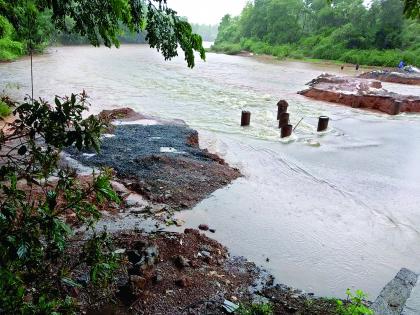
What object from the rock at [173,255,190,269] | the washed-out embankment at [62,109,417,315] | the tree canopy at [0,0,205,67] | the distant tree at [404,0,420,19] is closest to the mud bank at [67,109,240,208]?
the washed-out embankment at [62,109,417,315]

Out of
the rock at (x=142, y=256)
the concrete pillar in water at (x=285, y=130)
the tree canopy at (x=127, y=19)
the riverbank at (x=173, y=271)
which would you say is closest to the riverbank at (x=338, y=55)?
the concrete pillar in water at (x=285, y=130)

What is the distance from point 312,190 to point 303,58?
54870 mm

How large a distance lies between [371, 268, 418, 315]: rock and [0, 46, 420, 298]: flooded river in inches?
7.8

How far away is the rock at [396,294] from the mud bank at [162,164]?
343 cm

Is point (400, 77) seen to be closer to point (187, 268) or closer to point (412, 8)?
point (187, 268)

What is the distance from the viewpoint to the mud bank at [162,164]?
7.20 m

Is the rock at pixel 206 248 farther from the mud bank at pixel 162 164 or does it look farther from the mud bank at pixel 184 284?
the mud bank at pixel 162 164

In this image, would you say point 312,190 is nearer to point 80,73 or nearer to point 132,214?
point 132,214

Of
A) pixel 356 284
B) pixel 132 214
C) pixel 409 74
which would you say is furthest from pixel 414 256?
pixel 409 74

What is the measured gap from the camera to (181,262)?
4723 mm

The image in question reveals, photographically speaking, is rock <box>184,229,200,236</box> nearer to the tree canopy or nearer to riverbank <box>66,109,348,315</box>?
riverbank <box>66,109,348,315</box>

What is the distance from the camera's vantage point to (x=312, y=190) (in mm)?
8469

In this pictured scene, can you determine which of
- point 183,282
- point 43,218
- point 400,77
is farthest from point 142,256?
point 400,77

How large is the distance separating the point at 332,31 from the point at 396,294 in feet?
225
